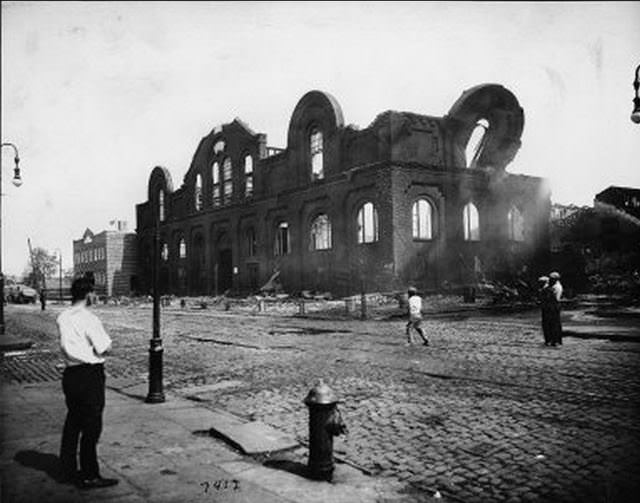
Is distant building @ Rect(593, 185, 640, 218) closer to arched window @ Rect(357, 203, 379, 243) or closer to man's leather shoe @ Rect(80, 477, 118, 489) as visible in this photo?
arched window @ Rect(357, 203, 379, 243)

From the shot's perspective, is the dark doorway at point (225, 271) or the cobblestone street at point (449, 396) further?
the dark doorway at point (225, 271)

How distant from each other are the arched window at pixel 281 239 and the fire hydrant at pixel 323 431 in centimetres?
3149

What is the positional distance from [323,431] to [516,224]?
3231cm

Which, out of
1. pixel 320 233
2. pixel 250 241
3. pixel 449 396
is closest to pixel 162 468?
pixel 449 396

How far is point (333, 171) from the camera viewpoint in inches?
1225

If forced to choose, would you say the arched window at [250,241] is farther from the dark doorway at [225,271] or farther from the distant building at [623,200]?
the distant building at [623,200]

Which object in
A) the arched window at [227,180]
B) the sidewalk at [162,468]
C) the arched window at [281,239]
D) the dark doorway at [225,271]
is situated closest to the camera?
the sidewalk at [162,468]

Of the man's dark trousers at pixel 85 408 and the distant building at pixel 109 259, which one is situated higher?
the distant building at pixel 109 259

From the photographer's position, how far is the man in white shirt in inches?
170

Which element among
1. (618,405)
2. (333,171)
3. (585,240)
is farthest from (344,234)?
(618,405)

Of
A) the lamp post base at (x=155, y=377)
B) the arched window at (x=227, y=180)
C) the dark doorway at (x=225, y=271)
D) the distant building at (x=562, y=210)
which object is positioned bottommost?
the lamp post base at (x=155, y=377)

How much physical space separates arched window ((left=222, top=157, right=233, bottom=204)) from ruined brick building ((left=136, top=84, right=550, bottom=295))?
1.15 meters

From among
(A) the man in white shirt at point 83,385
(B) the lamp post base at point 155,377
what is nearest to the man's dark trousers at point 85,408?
(A) the man in white shirt at point 83,385

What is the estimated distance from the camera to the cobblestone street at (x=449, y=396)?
177 inches
